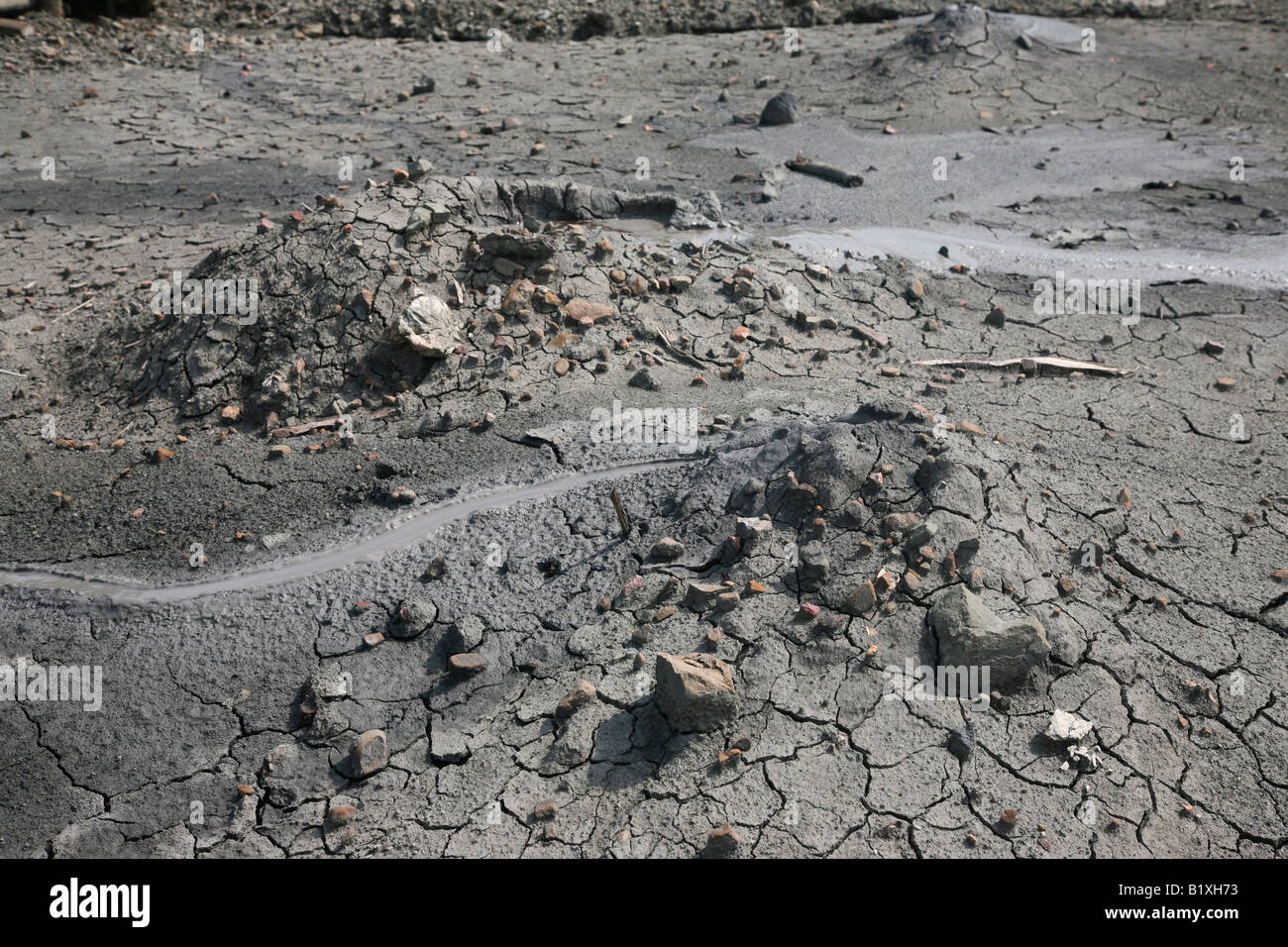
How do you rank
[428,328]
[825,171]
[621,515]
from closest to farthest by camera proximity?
[621,515], [428,328], [825,171]

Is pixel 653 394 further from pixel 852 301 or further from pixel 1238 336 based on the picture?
pixel 1238 336

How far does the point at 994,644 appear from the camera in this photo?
3.07 m

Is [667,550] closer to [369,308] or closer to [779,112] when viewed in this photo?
[369,308]

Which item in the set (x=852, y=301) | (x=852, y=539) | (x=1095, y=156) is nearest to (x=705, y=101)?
(x=1095, y=156)

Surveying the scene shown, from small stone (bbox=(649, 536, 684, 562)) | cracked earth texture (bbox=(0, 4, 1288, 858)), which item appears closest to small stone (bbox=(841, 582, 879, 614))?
cracked earth texture (bbox=(0, 4, 1288, 858))

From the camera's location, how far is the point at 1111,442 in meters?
4.31

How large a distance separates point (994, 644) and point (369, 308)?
3505 millimetres

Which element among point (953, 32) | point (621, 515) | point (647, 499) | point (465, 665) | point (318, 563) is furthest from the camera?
point (953, 32)

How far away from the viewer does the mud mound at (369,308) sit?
479 centimetres

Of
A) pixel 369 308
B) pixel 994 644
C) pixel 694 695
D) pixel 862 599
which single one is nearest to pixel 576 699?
pixel 694 695

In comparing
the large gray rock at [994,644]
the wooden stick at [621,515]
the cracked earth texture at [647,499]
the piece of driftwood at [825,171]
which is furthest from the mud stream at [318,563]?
the piece of driftwood at [825,171]

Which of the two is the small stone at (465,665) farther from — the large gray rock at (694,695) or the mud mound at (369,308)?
the mud mound at (369,308)

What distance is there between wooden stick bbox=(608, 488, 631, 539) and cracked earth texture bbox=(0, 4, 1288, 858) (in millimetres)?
71

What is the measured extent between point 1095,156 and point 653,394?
205 inches
